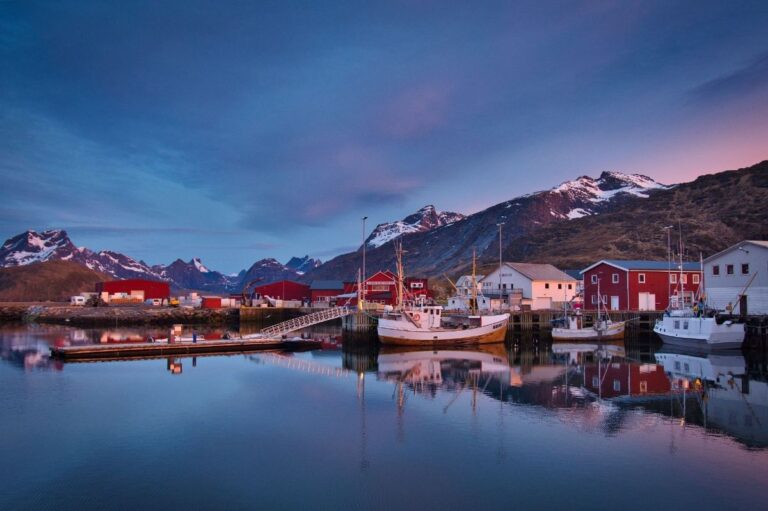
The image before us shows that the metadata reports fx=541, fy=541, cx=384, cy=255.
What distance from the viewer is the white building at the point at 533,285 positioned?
68.8 meters

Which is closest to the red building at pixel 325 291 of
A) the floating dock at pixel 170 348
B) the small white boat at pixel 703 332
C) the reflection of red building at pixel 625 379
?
the floating dock at pixel 170 348

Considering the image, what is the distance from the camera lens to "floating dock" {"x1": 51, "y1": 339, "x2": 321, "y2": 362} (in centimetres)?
3938

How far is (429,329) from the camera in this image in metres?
50.1

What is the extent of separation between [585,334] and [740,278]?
1456cm

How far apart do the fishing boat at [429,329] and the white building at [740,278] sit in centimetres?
2004

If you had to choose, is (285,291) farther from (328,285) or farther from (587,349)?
(587,349)

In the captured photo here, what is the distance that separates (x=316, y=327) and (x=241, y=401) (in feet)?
164

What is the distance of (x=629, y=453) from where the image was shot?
58.2 ft

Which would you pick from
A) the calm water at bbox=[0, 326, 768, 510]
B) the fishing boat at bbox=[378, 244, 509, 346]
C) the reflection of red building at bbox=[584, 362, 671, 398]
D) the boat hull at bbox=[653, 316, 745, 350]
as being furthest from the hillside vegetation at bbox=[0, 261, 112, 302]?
the reflection of red building at bbox=[584, 362, 671, 398]

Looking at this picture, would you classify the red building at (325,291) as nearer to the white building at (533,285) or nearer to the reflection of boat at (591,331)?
the white building at (533,285)

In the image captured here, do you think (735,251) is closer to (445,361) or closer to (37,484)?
(445,361)

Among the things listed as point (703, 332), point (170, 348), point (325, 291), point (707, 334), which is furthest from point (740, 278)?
point (325, 291)

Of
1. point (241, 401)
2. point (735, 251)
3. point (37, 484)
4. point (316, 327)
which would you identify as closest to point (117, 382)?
point (241, 401)

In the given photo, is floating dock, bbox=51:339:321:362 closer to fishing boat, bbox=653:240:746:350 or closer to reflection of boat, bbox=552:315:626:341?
reflection of boat, bbox=552:315:626:341
